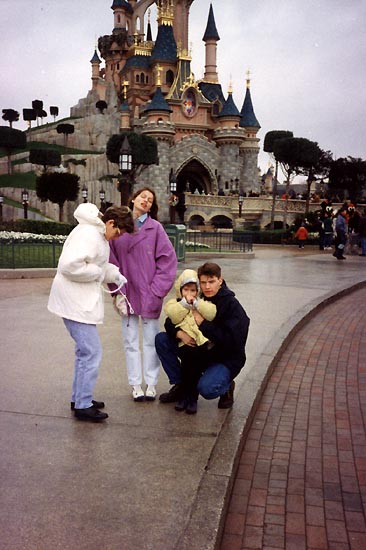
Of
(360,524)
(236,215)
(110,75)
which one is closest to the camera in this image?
(360,524)

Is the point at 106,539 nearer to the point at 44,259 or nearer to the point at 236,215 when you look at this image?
the point at 44,259

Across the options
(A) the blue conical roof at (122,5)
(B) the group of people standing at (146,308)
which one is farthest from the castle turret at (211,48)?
(B) the group of people standing at (146,308)

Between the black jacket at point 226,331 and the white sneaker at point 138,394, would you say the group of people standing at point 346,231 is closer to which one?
the black jacket at point 226,331

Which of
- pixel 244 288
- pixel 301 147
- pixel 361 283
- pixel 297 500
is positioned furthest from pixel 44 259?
pixel 301 147

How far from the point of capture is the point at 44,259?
14961 millimetres

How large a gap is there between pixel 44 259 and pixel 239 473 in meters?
12.3

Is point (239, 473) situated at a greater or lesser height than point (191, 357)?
lesser

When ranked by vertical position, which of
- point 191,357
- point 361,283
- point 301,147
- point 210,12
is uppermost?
point 210,12

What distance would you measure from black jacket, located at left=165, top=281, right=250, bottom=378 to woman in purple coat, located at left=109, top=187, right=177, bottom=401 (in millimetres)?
292

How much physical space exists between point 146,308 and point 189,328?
46 cm

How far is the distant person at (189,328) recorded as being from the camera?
3.94 metres

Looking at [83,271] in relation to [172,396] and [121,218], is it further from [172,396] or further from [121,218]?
[172,396]

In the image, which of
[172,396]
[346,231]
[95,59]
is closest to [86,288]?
[172,396]

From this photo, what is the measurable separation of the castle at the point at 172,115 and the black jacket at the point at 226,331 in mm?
42378
